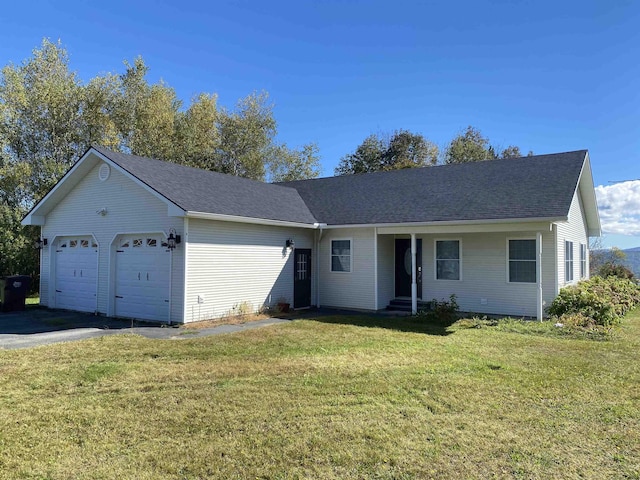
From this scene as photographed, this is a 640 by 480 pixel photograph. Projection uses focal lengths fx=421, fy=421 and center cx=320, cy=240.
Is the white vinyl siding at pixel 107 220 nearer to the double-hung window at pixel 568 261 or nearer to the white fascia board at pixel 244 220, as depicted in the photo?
the white fascia board at pixel 244 220

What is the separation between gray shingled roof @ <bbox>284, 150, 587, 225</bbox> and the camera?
11805 mm

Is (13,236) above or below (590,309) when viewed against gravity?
above

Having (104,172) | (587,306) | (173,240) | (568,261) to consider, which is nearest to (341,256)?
(173,240)

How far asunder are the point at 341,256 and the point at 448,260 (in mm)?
3501

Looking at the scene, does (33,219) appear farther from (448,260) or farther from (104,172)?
(448,260)

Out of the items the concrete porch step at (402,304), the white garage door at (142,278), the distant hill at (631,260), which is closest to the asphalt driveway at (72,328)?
the white garage door at (142,278)

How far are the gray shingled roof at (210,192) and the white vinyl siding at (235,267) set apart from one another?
45cm

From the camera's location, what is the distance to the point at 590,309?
1092cm

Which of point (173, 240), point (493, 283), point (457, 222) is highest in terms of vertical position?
point (457, 222)

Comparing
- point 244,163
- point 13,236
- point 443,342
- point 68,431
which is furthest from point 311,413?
point 244,163

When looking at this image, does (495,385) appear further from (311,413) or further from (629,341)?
(629,341)

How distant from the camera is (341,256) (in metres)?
14.4

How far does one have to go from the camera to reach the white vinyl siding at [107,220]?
432 inches

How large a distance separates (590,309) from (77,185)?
49.9ft
